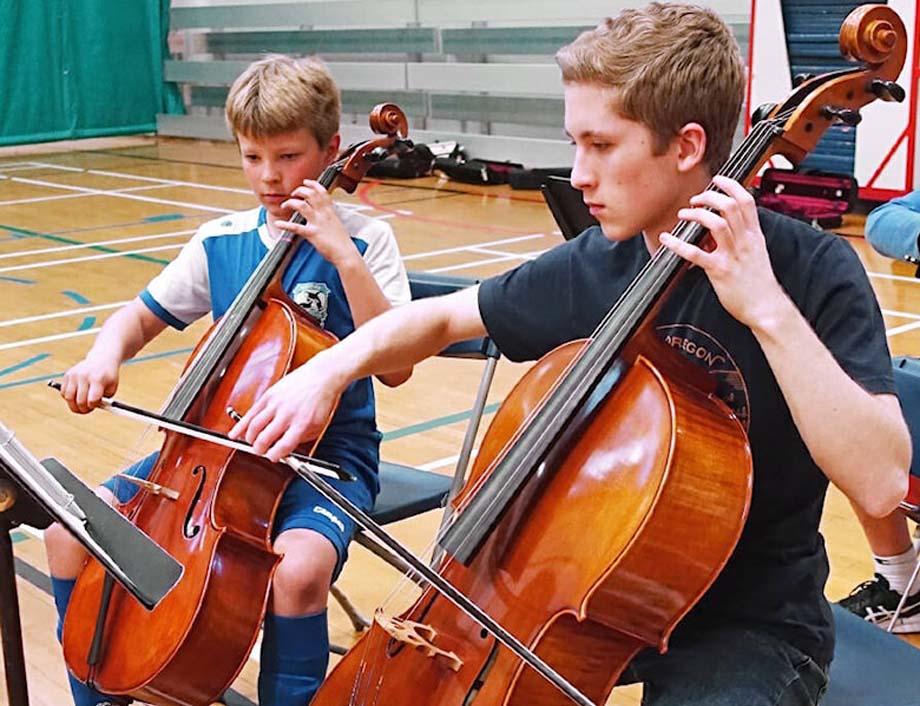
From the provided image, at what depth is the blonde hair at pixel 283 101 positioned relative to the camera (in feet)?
7.25

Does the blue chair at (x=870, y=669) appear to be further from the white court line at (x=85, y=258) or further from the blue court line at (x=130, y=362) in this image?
the white court line at (x=85, y=258)

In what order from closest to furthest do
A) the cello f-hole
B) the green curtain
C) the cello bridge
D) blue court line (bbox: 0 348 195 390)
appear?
the cello bridge → the cello f-hole → blue court line (bbox: 0 348 195 390) → the green curtain

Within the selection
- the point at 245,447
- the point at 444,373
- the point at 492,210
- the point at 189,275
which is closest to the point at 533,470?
the point at 245,447

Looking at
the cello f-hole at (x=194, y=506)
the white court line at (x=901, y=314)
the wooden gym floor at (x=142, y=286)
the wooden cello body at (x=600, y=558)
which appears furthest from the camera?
the white court line at (x=901, y=314)

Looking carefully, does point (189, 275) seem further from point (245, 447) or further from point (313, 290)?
point (245, 447)

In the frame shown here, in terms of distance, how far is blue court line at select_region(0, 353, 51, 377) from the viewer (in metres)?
4.65

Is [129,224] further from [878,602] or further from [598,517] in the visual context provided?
[598,517]

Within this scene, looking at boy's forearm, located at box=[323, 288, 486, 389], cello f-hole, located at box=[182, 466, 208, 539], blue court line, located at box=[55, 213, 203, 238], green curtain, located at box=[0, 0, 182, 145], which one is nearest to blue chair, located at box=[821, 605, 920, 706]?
boy's forearm, located at box=[323, 288, 486, 389]

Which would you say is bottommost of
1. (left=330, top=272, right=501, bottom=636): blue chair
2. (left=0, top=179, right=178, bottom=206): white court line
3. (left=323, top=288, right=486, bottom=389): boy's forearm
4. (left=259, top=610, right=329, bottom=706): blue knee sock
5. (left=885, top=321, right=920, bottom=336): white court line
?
(left=885, top=321, right=920, bottom=336): white court line

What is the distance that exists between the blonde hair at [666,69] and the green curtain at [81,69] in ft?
38.5

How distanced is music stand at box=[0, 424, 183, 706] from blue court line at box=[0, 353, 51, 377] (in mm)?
3443

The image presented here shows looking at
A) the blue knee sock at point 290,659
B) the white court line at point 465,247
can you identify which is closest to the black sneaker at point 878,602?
the blue knee sock at point 290,659

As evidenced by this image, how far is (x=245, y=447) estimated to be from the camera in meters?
1.52

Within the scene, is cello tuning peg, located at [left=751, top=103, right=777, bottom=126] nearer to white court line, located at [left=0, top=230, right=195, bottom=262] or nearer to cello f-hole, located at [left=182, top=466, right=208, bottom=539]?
cello f-hole, located at [left=182, top=466, right=208, bottom=539]
